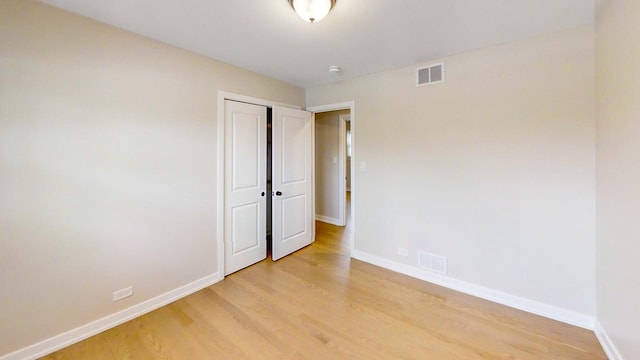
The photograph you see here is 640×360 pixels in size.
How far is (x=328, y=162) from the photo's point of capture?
511cm

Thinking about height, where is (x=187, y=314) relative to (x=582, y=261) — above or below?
below

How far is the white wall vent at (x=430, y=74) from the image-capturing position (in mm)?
2586

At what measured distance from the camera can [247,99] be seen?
2.94m

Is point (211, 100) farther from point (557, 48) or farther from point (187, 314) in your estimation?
point (557, 48)

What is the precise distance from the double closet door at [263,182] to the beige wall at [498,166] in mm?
1053

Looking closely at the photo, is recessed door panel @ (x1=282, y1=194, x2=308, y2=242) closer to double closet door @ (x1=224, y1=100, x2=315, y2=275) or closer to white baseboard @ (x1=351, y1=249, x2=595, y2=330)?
double closet door @ (x1=224, y1=100, x2=315, y2=275)

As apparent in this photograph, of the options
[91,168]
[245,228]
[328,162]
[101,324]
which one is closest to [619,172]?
[245,228]

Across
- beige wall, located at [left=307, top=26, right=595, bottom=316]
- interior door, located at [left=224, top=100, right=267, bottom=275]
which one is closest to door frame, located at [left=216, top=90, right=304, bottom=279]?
interior door, located at [left=224, top=100, right=267, bottom=275]

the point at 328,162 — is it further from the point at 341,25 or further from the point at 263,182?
the point at 341,25

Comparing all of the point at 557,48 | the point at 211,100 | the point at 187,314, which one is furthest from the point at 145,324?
Result: the point at 557,48

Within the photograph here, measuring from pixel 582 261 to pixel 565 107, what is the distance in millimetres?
1251

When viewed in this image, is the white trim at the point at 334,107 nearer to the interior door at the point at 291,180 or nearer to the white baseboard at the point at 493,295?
the interior door at the point at 291,180

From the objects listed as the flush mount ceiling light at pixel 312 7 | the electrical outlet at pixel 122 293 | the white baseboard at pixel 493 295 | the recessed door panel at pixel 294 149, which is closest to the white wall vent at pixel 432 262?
the white baseboard at pixel 493 295

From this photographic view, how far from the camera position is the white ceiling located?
172 cm
